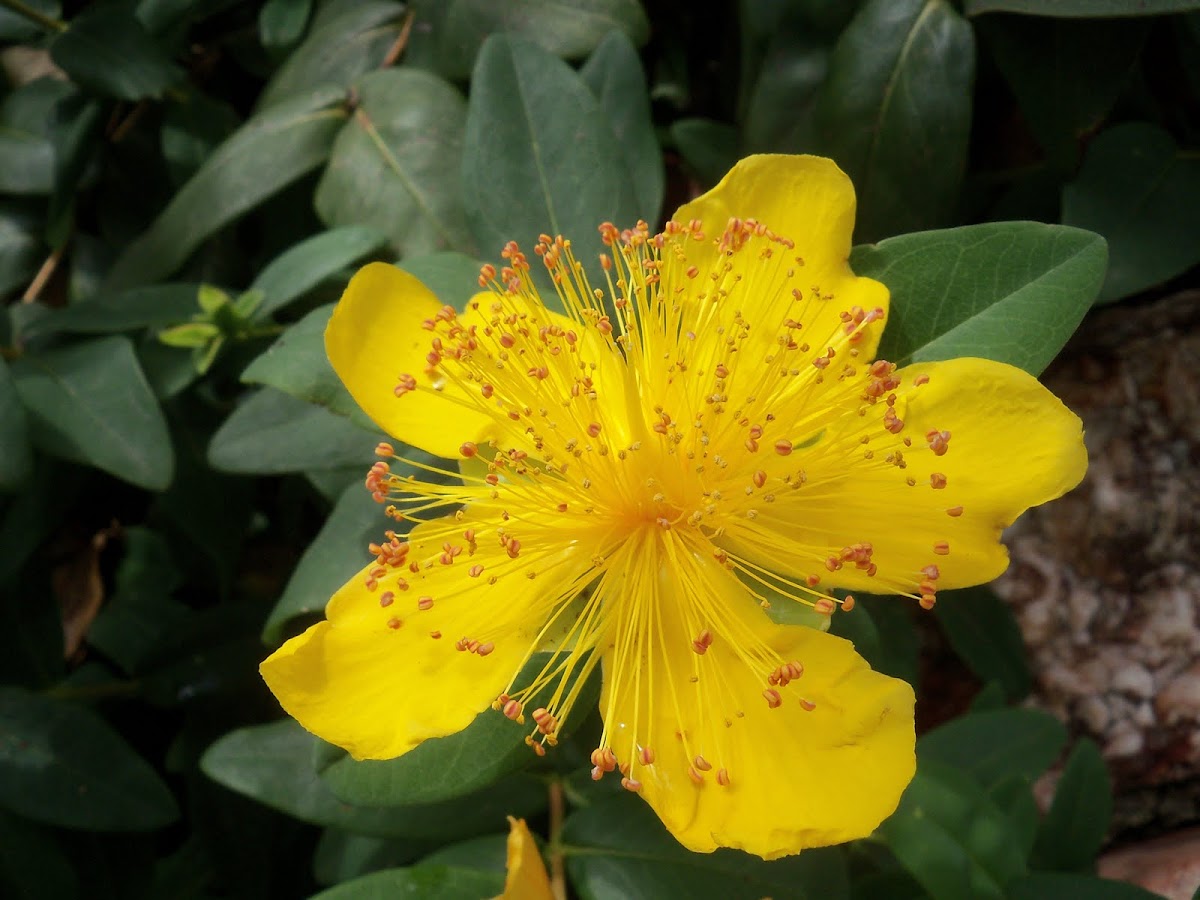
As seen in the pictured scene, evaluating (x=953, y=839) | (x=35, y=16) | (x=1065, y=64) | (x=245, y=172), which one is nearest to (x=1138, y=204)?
(x=1065, y=64)

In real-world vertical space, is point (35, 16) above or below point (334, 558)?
above

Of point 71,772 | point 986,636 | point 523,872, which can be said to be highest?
point 523,872

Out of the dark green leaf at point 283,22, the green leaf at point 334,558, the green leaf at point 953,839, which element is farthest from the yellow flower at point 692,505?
the dark green leaf at point 283,22

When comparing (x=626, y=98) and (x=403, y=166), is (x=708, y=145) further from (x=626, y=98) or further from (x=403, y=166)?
(x=403, y=166)

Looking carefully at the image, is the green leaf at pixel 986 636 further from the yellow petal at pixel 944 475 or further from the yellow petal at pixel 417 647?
the yellow petal at pixel 417 647

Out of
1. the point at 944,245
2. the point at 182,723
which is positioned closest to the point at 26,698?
the point at 182,723

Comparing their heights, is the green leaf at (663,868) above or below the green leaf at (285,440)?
below
